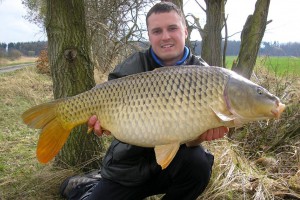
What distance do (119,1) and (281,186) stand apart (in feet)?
22.9

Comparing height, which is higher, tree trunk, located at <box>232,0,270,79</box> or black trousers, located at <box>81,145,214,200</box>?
tree trunk, located at <box>232,0,270,79</box>

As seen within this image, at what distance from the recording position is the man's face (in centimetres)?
207

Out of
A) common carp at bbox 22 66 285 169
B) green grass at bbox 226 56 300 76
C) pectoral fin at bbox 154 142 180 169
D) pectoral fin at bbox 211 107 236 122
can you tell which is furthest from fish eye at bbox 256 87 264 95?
green grass at bbox 226 56 300 76

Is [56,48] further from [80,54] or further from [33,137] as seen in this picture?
[33,137]

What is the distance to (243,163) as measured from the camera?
2.72 metres

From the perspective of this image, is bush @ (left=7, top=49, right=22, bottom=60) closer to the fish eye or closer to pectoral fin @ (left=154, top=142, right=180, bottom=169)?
pectoral fin @ (left=154, top=142, right=180, bottom=169)

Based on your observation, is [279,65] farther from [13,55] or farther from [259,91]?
[13,55]

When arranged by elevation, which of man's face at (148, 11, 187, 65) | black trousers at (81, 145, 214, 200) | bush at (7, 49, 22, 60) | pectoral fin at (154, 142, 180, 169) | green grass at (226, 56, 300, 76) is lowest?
bush at (7, 49, 22, 60)

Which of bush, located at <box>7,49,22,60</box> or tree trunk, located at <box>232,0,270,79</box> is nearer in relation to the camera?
tree trunk, located at <box>232,0,270,79</box>

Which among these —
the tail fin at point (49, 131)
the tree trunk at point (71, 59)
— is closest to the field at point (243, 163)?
the tree trunk at point (71, 59)

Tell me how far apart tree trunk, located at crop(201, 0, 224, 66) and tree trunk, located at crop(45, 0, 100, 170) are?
1.43 metres

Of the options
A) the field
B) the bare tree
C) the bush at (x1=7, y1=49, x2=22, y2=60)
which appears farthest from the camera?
the bush at (x1=7, y1=49, x2=22, y2=60)

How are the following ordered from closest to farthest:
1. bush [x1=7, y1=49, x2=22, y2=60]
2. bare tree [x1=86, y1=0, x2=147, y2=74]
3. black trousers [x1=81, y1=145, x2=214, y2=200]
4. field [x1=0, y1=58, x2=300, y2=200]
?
black trousers [x1=81, y1=145, x2=214, y2=200], field [x1=0, y1=58, x2=300, y2=200], bare tree [x1=86, y1=0, x2=147, y2=74], bush [x1=7, y1=49, x2=22, y2=60]

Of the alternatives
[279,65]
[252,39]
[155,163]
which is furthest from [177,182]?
[279,65]
